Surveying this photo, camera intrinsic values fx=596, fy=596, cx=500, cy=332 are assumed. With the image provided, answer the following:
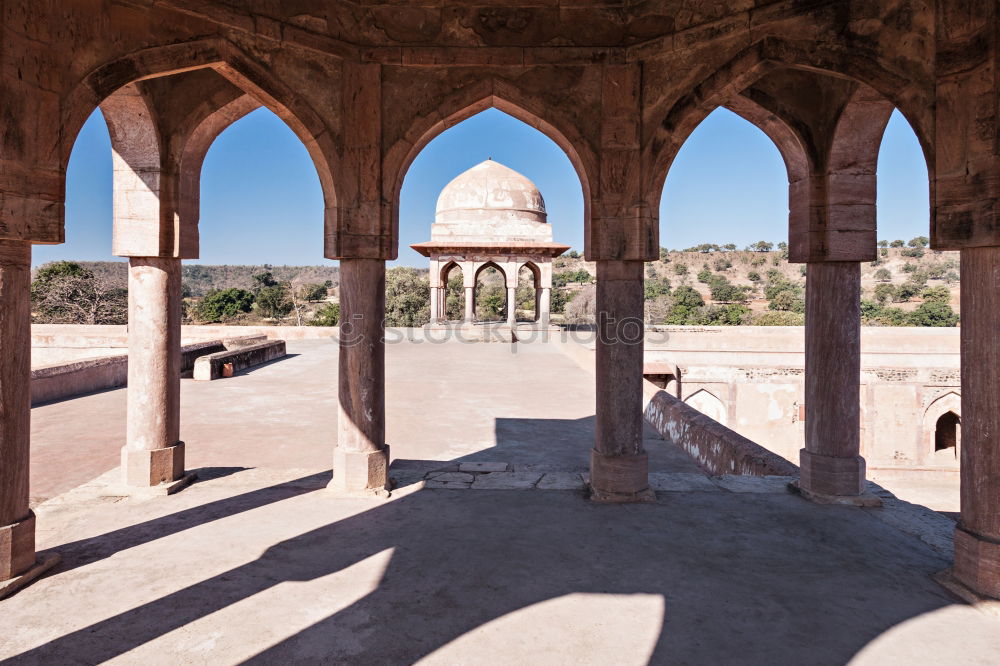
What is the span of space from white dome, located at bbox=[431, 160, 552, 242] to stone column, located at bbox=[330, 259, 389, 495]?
16185 mm

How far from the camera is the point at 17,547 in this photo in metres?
3.60

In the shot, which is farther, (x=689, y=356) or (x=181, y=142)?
(x=689, y=356)

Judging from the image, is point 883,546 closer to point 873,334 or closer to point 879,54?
point 879,54

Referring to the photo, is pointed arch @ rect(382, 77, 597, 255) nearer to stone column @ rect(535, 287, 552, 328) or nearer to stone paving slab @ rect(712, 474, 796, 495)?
stone paving slab @ rect(712, 474, 796, 495)

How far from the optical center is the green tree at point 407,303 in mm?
34750

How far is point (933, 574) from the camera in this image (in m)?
3.83

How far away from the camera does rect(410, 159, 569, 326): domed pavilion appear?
21.2 m

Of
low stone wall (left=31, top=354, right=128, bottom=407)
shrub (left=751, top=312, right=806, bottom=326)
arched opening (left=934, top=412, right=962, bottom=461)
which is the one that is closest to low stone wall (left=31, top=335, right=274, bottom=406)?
low stone wall (left=31, top=354, right=128, bottom=407)

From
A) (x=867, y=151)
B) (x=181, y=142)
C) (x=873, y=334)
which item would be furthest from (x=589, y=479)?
(x=873, y=334)

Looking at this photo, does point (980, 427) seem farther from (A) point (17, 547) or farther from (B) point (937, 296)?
(B) point (937, 296)

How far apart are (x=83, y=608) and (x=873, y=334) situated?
18.7 metres

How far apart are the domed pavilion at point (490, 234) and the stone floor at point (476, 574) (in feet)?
50.0

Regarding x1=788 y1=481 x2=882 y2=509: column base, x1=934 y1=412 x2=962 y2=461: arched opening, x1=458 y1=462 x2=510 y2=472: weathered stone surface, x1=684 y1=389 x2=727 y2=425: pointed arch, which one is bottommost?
x1=934 y1=412 x2=962 y2=461: arched opening

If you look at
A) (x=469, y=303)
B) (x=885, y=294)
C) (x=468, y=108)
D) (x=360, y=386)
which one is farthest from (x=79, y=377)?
(x=885, y=294)
